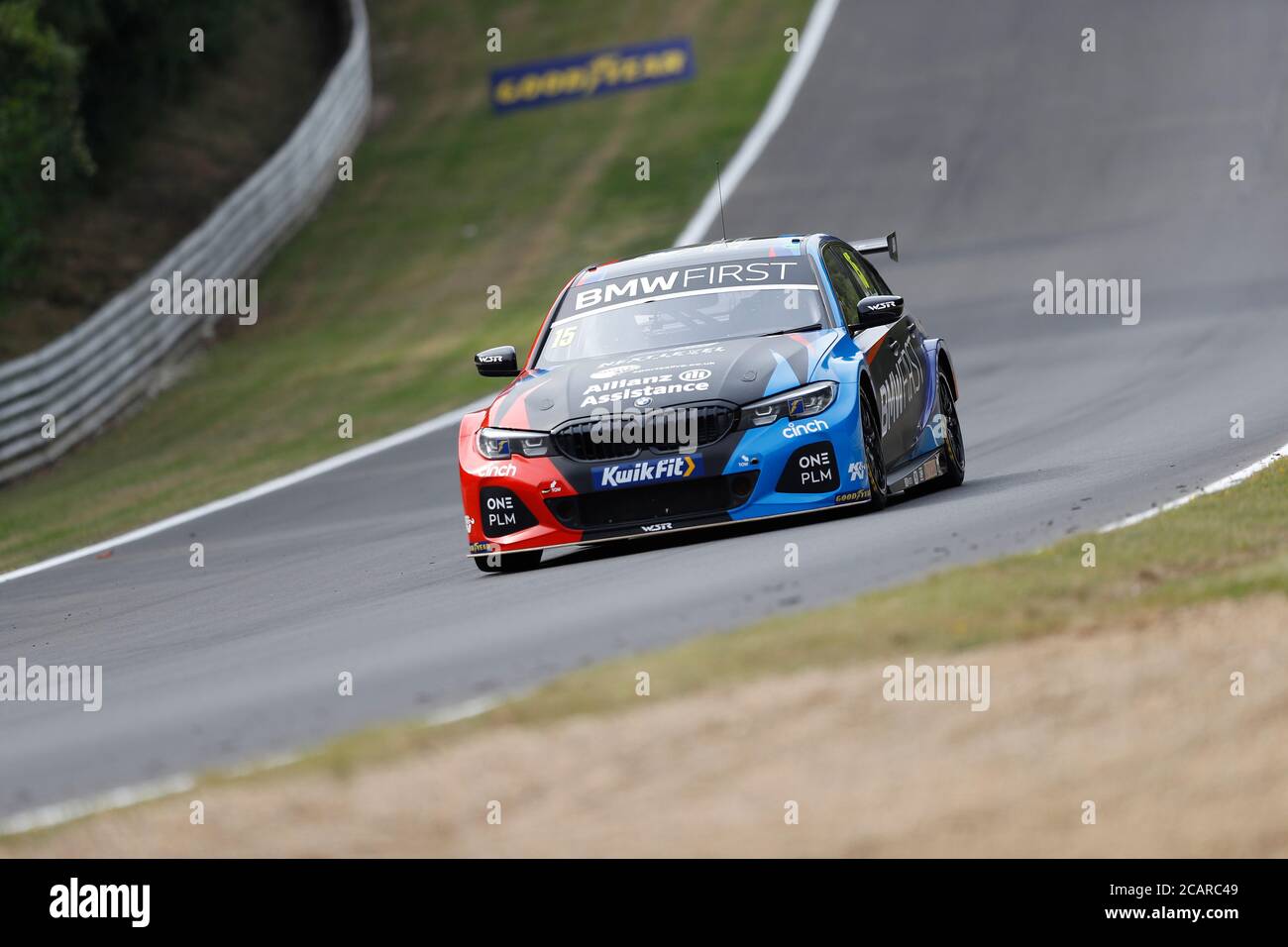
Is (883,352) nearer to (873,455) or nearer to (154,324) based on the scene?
(873,455)

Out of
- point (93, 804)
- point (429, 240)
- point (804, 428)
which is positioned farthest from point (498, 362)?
point (429, 240)

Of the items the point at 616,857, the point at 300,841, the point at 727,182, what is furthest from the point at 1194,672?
the point at 727,182

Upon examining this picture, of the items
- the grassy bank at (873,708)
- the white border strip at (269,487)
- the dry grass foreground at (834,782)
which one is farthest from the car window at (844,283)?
the white border strip at (269,487)

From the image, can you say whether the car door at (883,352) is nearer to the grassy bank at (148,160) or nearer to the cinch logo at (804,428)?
the cinch logo at (804,428)

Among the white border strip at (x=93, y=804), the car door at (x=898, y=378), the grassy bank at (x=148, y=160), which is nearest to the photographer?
the white border strip at (x=93, y=804)

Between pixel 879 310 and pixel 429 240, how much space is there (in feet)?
59.9

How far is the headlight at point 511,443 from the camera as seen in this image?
10.2 meters

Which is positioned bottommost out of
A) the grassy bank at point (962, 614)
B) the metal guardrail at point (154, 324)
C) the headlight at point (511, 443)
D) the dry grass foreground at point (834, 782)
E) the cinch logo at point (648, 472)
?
the dry grass foreground at point (834, 782)

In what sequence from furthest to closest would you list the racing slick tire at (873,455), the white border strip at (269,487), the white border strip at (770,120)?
the white border strip at (770,120) < the white border strip at (269,487) < the racing slick tire at (873,455)

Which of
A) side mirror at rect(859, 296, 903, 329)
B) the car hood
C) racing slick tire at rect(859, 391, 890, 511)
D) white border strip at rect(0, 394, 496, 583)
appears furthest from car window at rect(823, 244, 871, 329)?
white border strip at rect(0, 394, 496, 583)

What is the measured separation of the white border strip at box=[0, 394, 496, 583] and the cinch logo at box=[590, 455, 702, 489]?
5351 mm

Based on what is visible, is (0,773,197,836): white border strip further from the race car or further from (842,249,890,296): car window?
(842,249,890,296): car window

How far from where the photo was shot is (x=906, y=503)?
10906 millimetres

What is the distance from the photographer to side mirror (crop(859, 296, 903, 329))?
10.8 m
